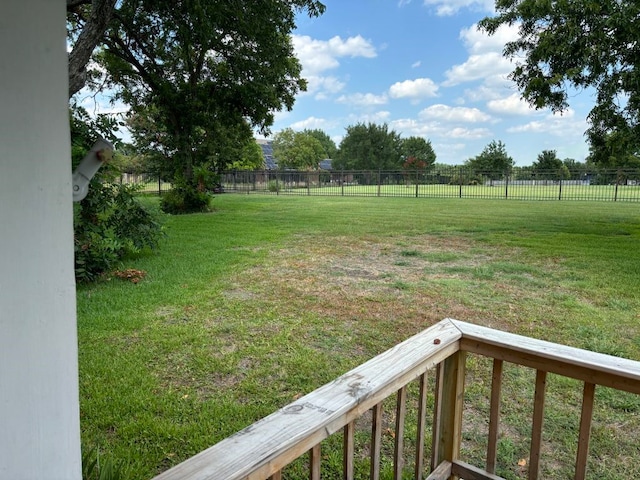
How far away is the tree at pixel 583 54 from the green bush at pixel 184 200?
826cm

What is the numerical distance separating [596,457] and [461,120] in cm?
2750

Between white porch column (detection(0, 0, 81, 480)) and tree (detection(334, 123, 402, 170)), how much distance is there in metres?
51.0

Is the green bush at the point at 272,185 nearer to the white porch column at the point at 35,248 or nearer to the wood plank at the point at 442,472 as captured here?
the wood plank at the point at 442,472

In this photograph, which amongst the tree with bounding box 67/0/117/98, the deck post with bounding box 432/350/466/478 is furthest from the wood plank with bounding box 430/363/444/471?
the tree with bounding box 67/0/117/98

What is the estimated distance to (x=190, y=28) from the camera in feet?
24.0

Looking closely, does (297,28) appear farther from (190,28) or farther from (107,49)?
(107,49)

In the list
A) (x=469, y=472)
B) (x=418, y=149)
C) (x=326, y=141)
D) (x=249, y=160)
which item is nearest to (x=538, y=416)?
(x=469, y=472)

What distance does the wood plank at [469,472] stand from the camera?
Result: 5.30 feet

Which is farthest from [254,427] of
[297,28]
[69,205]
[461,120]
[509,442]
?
[461,120]

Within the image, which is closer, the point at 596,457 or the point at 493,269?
the point at 596,457

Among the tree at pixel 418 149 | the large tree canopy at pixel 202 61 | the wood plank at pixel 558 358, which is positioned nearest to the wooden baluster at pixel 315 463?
the wood plank at pixel 558 358

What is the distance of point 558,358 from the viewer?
4.49ft

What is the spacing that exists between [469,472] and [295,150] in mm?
40043

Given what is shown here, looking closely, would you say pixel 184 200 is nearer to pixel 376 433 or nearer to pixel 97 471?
pixel 97 471
